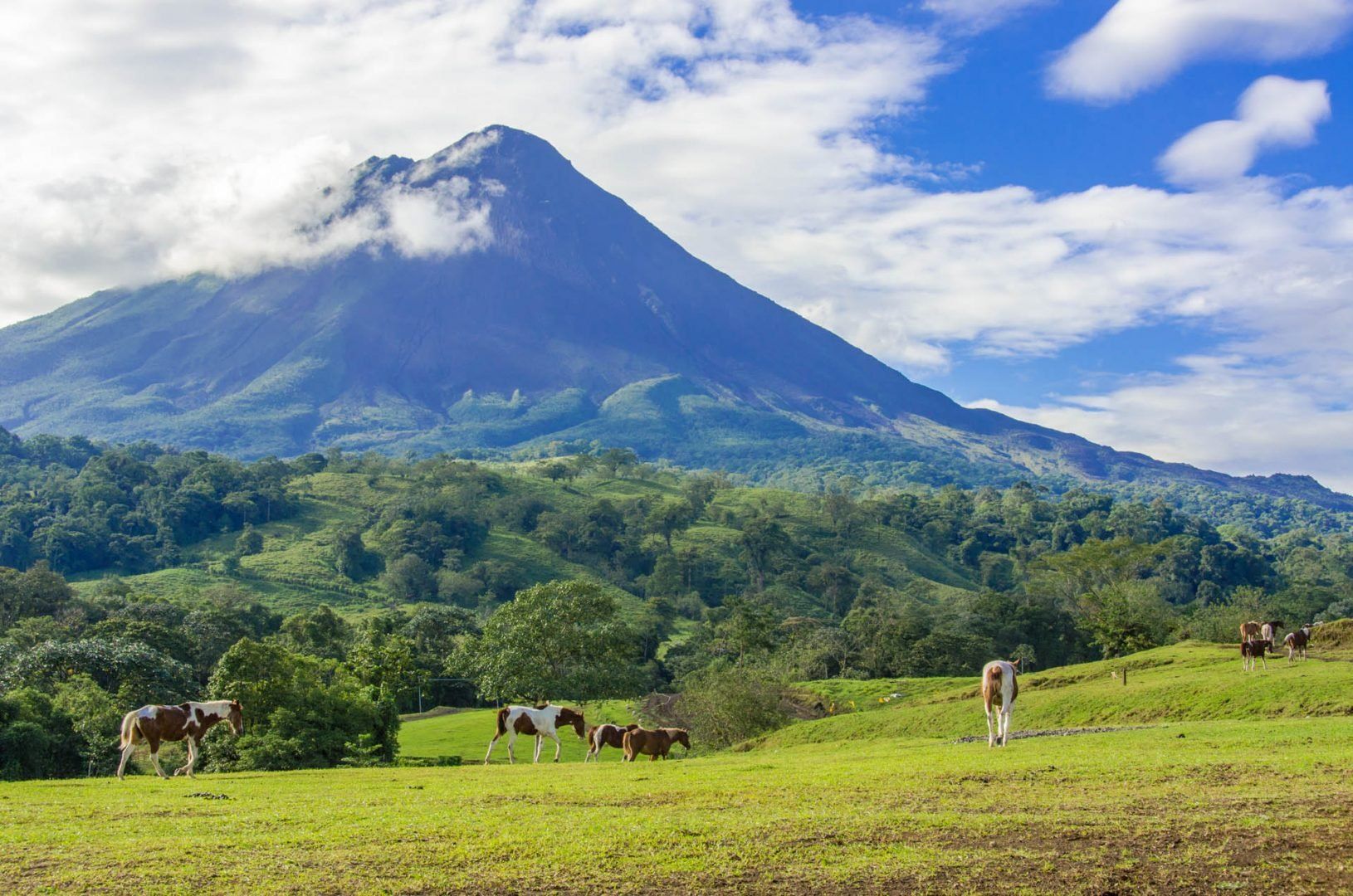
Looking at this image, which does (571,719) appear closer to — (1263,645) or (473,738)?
(473,738)

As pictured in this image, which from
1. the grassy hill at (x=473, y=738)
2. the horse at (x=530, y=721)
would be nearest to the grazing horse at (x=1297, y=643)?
the grassy hill at (x=473, y=738)

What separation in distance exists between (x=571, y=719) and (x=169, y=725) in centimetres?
978

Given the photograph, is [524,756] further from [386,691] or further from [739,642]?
[739,642]

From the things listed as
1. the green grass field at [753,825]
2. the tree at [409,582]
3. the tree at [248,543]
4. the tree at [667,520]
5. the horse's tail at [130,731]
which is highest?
the tree at [667,520]

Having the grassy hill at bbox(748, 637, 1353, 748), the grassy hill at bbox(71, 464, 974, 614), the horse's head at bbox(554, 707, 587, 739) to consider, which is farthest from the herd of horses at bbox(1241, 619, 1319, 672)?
the grassy hill at bbox(71, 464, 974, 614)

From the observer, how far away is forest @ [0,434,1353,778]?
36.0m

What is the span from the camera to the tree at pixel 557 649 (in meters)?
41.8

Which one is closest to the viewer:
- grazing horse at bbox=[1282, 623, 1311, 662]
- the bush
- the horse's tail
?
the horse's tail

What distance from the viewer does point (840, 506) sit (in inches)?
5138

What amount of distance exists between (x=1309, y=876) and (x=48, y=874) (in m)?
11.1

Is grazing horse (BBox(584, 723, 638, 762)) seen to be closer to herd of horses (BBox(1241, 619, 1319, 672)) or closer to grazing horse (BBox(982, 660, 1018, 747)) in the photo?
grazing horse (BBox(982, 660, 1018, 747))

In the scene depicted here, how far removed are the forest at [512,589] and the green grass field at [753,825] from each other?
40.8 feet

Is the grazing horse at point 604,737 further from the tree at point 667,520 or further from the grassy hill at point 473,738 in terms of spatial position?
the tree at point 667,520

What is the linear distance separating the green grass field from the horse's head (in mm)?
5899
